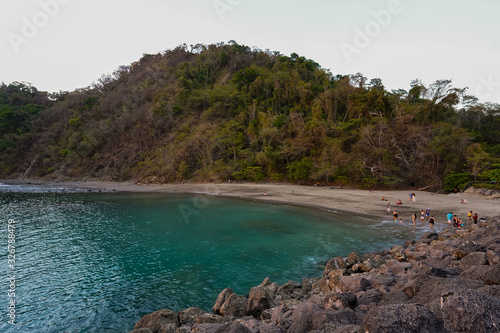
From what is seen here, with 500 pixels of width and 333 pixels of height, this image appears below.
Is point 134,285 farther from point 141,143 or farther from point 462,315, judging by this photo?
point 141,143

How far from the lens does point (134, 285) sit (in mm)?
13492

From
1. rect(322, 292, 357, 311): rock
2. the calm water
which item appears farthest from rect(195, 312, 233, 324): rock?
rect(322, 292, 357, 311): rock

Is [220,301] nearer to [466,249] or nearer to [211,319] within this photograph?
[211,319]

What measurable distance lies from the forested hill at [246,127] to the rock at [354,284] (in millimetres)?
31251

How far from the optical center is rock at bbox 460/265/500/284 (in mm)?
7145

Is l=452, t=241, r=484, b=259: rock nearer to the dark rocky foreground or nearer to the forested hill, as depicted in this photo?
the dark rocky foreground

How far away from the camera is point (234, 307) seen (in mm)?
9742

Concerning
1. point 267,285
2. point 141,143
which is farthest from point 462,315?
point 141,143

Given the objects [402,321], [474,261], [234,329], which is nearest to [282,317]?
[234,329]

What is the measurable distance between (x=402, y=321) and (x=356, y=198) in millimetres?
30510

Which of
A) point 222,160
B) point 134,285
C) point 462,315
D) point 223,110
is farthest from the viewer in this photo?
point 223,110

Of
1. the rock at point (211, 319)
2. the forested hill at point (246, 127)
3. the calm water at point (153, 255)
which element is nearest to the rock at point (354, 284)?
the calm water at point (153, 255)

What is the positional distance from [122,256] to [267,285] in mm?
11559

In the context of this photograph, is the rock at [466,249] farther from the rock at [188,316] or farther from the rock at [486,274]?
the rock at [188,316]
